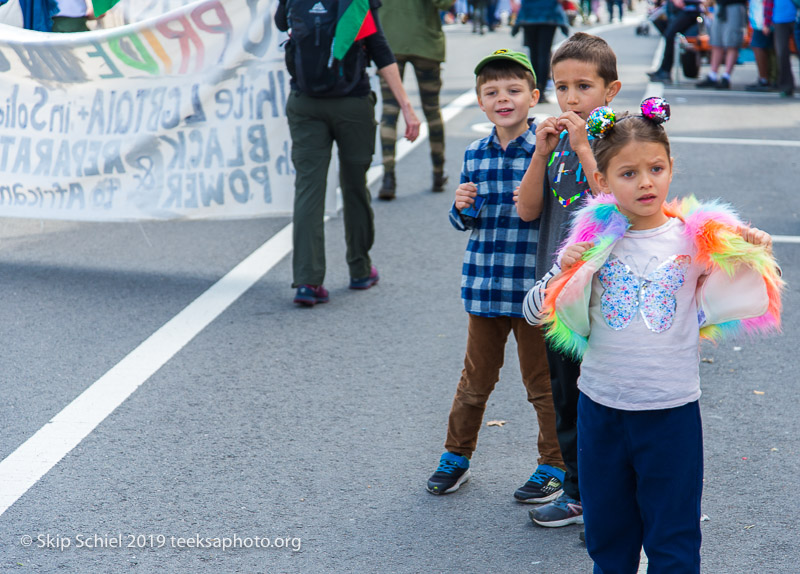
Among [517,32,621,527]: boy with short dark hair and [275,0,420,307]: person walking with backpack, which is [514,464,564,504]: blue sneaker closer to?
[517,32,621,527]: boy with short dark hair

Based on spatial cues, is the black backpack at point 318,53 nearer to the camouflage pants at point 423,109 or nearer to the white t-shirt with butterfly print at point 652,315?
the camouflage pants at point 423,109

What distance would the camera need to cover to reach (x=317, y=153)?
593cm

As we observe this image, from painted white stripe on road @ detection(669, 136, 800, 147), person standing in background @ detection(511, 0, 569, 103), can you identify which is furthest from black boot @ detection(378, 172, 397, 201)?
person standing in background @ detection(511, 0, 569, 103)

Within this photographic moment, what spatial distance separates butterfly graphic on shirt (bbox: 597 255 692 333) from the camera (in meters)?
2.67

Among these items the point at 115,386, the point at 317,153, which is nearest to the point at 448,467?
the point at 115,386

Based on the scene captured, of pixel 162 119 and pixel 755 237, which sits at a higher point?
pixel 755 237

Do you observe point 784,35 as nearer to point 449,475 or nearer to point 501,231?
point 501,231

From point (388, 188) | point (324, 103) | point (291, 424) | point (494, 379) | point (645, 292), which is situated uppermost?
point (324, 103)

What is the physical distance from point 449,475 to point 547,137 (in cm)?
139

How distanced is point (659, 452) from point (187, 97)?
4.67 meters

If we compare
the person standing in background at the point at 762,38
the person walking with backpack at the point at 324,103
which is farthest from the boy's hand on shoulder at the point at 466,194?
the person standing in background at the point at 762,38

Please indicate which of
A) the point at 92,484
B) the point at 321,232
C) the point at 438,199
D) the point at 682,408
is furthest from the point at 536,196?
the point at 438,199

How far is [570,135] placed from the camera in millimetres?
2992

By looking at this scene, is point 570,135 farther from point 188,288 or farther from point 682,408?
point 188,288
